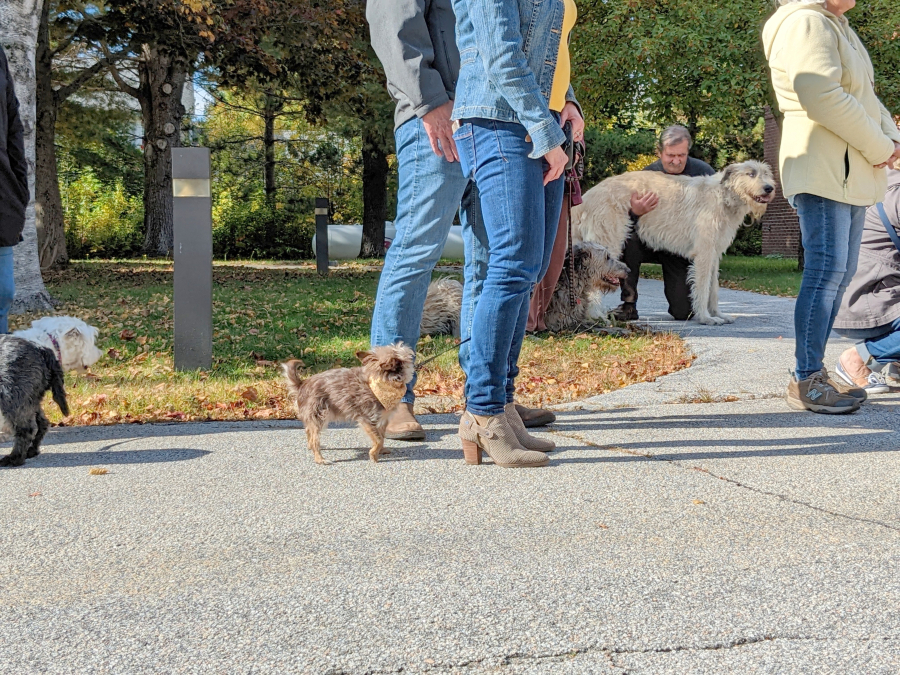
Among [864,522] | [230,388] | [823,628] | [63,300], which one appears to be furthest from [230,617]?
[63,300]

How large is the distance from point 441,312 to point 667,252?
2607mm

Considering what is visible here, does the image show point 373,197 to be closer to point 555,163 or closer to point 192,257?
point 192,257

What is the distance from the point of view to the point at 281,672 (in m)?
2.01

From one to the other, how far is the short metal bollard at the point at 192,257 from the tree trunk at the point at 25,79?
458 cm

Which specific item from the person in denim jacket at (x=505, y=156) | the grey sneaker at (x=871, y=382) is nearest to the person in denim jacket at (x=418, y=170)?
the person in denim jacket at (x=505, y=156)

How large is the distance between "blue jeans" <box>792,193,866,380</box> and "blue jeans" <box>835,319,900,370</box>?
0.74 m

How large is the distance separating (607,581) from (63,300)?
436 inches

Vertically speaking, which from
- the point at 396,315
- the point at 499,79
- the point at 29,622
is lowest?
the point at 29,622

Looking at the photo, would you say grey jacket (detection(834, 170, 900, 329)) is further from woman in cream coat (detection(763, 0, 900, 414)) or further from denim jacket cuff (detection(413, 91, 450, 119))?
denim jacket cuff (detection(413, 91, 450, 119))

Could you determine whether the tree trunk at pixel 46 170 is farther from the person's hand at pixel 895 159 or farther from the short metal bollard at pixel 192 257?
the person's hand at pixel 895 159

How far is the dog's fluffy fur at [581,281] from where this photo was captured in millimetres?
8047

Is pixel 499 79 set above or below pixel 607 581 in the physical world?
above

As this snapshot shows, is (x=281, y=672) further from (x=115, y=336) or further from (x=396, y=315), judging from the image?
(x=115, y=336)

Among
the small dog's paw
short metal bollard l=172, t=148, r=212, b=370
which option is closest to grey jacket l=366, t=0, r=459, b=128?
short metal bollard l=172, t=148, r=212, b=370
